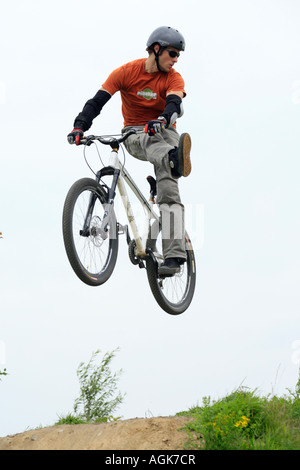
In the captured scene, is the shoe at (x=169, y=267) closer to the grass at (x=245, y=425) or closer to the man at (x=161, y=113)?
the man at (x=161, y=113)

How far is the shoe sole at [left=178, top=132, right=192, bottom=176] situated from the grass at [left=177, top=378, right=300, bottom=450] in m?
2.65

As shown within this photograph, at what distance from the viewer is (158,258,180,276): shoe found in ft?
25.7

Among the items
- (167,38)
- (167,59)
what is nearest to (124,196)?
(167,59)

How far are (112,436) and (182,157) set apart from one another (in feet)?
10.7

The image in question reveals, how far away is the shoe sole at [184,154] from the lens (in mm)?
7703

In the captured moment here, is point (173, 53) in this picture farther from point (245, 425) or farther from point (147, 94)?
point (245, 425)

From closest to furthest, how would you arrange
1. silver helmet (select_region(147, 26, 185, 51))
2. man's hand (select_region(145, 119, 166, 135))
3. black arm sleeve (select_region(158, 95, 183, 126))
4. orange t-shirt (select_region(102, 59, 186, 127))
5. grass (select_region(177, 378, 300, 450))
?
grass (select_region(177, 378, 300, 450)) < man's hand (select_region(145, 119, 166, 135)) < black arm sleeve (select_region(158, 95, 183, 126)) < silver helmet (select_region(147, 26, 185, 51)) < orange t-shirt (select_region(102, 59, 186, 127))

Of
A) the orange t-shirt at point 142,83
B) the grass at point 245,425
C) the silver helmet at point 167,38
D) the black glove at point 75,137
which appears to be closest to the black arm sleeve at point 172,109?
the orange t-shirt at point 142,83

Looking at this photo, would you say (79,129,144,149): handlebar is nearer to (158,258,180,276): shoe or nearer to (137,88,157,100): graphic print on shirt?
(137,88,157,100): graphic print on shirt

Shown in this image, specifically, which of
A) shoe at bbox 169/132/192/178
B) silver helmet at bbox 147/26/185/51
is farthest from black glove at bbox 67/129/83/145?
silver helmet at bbox 147/26/185/51

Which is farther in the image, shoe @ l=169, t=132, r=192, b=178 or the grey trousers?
the grey trousers

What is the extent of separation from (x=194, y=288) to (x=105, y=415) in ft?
7.36
